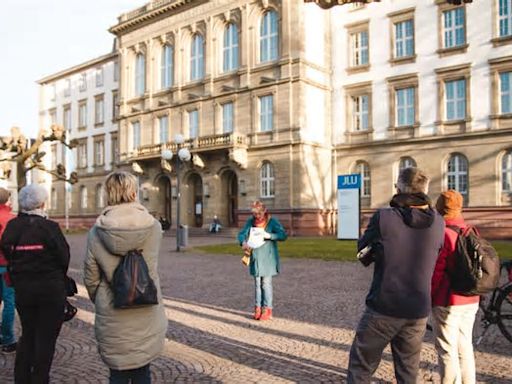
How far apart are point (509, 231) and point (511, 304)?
24836 millimetres

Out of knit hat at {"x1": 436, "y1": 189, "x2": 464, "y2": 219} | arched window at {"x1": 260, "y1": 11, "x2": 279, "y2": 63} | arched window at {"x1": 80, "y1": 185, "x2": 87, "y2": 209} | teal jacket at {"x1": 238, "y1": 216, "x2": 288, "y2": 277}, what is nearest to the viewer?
knit hat at {"x1": 436, "y1": 189, "x2": 464, "y2": 219}

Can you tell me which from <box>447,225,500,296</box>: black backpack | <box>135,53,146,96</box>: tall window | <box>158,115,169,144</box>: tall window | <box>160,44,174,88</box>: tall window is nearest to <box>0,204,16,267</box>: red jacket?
<box>447,225,500,296</box>: black backpack

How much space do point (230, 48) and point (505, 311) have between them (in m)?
34.0

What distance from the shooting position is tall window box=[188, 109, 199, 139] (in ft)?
131

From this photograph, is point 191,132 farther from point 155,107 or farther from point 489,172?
point 489,172

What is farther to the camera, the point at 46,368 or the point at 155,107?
the point at 155,107

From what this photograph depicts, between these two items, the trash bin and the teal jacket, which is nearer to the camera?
the teal jacket

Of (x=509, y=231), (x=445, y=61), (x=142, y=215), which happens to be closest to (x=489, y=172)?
(x=509, y=231)

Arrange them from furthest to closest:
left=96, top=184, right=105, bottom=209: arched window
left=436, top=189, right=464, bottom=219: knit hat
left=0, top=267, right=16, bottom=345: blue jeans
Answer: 1. left=96, top=184, right=105, bottom=209: arched window
2. left=0, top=267, right=16, bottom=345: blue jeans
3. left=436, top=189, right=464, bottom=219: knit hat

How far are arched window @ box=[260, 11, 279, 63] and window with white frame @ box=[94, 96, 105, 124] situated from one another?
2341cm

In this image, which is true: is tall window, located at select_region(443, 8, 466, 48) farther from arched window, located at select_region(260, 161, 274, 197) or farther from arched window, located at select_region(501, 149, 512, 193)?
arched window, located at select_region(260, 161, 274, 197)

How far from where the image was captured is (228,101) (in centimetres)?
3778

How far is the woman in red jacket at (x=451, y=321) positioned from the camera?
464 centimetres

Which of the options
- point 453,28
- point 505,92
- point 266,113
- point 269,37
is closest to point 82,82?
point 269,37
